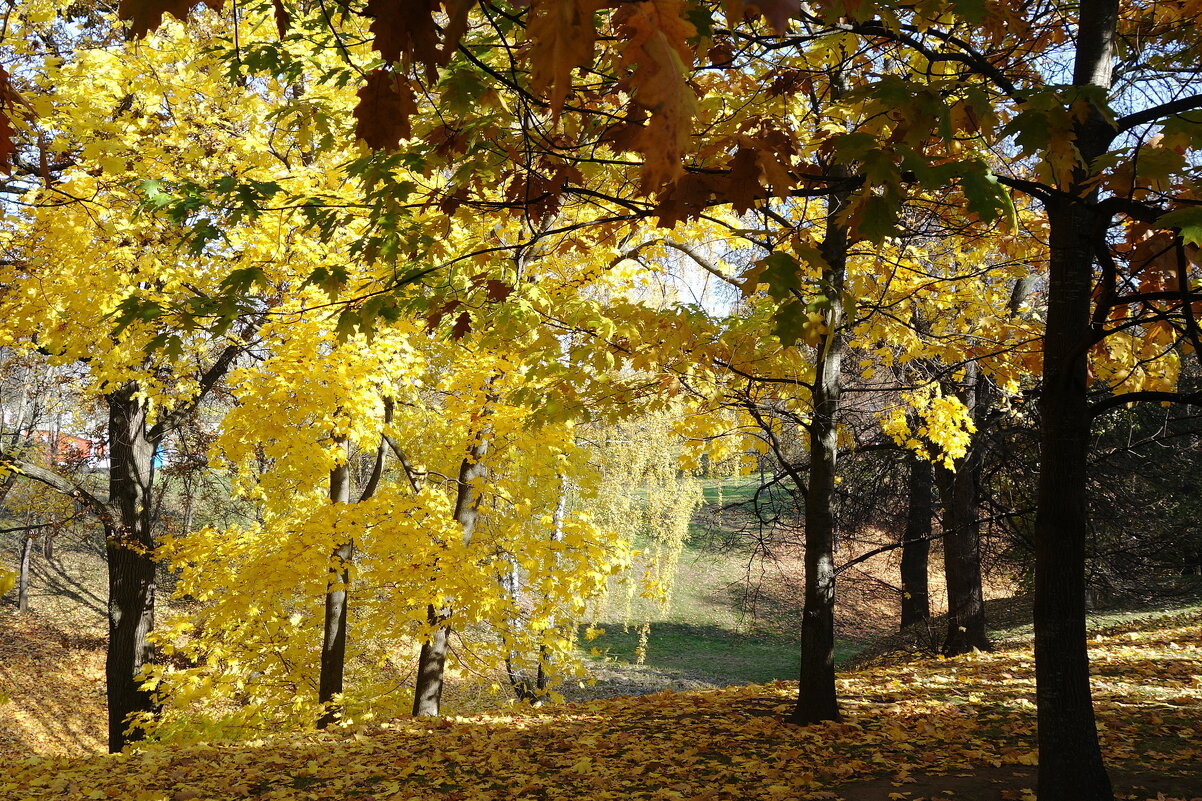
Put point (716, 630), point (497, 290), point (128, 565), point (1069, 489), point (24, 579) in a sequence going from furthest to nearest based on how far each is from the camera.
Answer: point (716, 630) < point (24, 579) < point (128, 565) < point (497, 290) < point (1069, 489)

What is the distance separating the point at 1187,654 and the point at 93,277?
1089 cm

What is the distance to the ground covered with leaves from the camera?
411 centimetres

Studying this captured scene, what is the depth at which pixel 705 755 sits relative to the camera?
4.84m

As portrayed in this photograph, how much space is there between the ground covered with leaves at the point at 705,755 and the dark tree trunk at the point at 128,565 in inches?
137

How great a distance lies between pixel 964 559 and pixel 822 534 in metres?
5.95

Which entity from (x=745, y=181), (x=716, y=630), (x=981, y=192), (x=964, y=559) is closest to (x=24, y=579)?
(x=716, y=630)

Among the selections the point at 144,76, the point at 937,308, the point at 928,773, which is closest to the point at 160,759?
the point at 928,773

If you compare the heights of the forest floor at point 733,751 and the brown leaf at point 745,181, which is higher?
the brown leaf at point 745,181

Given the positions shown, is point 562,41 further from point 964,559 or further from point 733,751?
point 964,559

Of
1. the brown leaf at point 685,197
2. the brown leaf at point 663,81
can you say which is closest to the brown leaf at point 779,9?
the brown leaf at point 663,81

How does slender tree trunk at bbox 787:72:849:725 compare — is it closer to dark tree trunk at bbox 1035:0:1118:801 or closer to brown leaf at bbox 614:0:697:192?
dark tree trunk at bbox 1035:0:1118:801

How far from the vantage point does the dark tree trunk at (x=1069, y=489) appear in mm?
3303

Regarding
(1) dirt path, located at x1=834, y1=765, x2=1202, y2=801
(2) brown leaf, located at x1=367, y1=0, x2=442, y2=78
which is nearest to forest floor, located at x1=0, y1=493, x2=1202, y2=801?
(1) dirt path, located at x1=834, y1=765, x2=1202, y2=801

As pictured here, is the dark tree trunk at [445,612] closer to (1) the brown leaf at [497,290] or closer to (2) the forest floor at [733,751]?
(2) the forest floor at [733,751]
